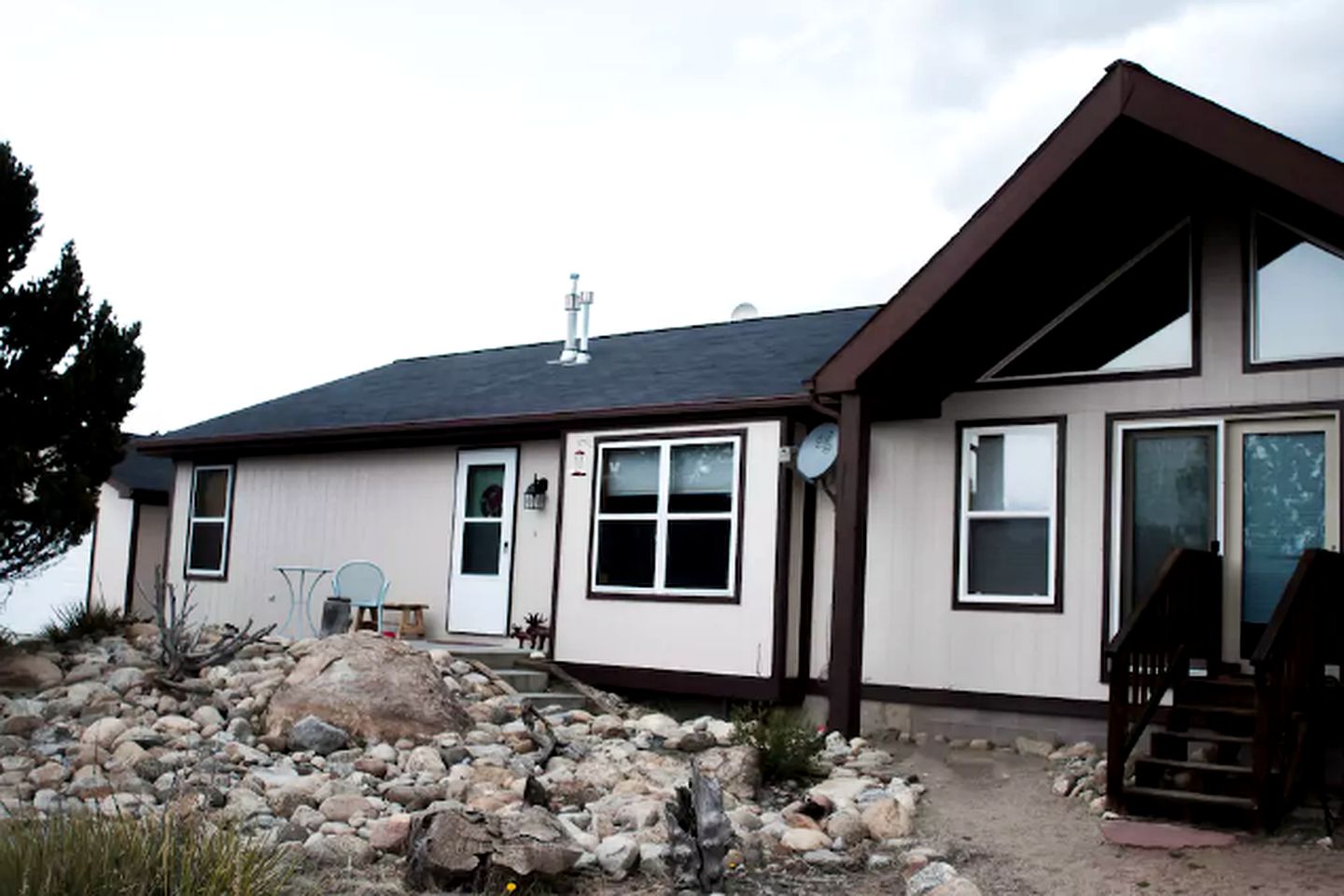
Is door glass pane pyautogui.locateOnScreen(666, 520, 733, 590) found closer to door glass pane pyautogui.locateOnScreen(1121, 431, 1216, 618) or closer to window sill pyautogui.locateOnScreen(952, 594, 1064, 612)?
window sill pyautogui.locateOnScreen(952, 594, 1064, 612)

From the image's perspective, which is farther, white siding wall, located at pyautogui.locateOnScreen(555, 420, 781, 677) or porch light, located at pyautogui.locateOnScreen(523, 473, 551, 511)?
porch light, located at pyautogui.locateOnScreen(523, 473, 551, 511)

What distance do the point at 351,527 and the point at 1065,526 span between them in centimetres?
788

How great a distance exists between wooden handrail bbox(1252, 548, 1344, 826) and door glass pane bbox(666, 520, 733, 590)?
4.67m

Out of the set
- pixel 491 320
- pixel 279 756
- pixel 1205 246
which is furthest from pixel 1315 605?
pixel 491 320

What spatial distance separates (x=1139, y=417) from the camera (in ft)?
30.1

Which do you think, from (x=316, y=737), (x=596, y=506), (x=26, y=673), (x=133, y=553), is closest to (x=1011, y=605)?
(x=596, y=506)

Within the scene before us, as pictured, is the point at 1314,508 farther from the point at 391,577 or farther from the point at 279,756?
the point at 391,577

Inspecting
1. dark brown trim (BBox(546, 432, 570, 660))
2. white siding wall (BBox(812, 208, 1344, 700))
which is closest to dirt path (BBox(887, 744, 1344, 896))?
white siding wall (BBox(812, 208, 1344, 700))

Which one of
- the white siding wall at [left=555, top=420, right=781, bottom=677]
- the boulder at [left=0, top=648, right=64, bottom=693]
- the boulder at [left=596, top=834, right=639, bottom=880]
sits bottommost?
the boulder at [left=596, top=834, right=639, bottom=880]

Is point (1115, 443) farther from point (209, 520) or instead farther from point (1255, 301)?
point (209, 520)

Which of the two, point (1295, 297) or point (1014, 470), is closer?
point (1295, 297)

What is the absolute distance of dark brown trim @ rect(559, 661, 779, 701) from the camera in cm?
1055

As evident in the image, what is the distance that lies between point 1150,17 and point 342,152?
8.31 m

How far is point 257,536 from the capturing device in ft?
49.5
